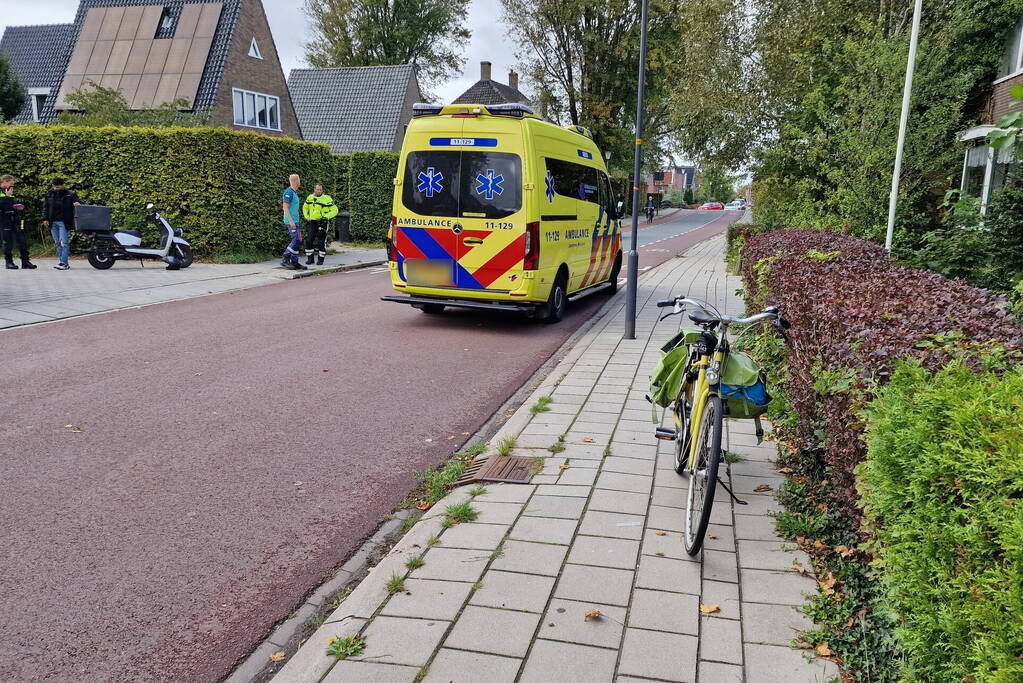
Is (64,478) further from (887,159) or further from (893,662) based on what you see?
(887,159)

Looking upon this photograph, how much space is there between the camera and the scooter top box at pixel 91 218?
15266mm

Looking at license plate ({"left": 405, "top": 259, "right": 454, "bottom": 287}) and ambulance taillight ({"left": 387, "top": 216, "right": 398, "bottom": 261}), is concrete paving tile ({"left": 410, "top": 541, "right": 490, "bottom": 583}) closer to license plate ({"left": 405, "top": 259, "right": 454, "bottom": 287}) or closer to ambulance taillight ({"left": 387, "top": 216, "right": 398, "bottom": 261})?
license plate ({"left": 405, "top": 259, "right": 454, "bottom": 287})

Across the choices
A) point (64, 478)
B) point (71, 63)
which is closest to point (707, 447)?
point (64, 478)

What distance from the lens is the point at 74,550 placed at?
3.80m

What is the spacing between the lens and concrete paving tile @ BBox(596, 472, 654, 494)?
456 cm

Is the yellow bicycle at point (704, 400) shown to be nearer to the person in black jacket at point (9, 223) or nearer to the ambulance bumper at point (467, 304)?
the ambulance bumper at point (467, 304)

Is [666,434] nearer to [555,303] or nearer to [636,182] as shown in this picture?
[636,182]

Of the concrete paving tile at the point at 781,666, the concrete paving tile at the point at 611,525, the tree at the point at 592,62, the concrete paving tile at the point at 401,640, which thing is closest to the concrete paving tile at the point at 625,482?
the concrete paving tile at the point at 611,525

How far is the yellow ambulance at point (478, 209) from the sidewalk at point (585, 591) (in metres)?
4.75

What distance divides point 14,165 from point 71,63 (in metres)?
15.8

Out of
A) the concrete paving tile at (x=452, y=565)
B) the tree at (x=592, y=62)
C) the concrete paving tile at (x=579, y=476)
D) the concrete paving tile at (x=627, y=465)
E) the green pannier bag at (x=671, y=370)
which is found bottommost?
the concrete paving tile at (x=452, y=565)

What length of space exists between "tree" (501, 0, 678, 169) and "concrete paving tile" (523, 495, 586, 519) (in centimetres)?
4381

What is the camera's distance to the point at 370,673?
2.79 metres

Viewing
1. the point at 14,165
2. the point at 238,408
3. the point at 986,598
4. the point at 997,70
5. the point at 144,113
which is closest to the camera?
the point at 986,598
